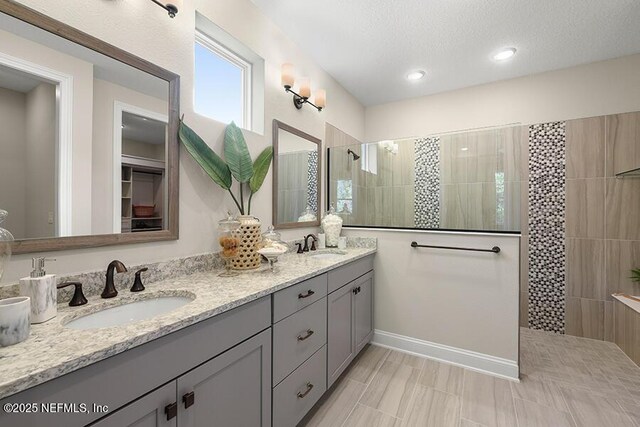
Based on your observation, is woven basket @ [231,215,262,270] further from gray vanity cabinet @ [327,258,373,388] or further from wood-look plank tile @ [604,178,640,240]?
wood-look plank tile @ [604,178,640,240]

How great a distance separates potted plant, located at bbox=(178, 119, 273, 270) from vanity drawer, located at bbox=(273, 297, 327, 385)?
412mm

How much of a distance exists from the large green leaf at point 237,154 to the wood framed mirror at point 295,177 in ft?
1.22

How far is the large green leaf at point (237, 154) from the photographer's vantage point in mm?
1629

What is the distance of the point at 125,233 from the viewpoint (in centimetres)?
119

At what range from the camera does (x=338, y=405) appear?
1.69m

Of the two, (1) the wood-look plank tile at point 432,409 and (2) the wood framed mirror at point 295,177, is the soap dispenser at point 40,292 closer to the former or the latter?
(2) the wood framed mirror at point 295,177

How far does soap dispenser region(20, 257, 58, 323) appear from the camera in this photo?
0.82m

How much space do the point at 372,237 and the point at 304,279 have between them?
123cm

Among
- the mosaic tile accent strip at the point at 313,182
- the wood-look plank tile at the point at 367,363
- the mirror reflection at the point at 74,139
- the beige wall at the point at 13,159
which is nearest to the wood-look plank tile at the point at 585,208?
the wood-look plank tile at the point at 367,363

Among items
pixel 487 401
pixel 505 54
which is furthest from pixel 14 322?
pixel 505 54

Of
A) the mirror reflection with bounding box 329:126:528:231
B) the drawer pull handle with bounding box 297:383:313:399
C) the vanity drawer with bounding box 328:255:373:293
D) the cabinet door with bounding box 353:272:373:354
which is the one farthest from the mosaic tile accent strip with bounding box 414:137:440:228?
the drawer pull handle with bounding box 297:383:313:399

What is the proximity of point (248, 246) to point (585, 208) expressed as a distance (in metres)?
3.12

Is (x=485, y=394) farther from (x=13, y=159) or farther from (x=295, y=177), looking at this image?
(x=13, y=159)

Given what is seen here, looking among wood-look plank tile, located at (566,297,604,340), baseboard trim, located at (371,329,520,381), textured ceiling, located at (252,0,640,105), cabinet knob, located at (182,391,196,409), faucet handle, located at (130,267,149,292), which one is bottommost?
baseboard trim, located at (371,329,520,381)
